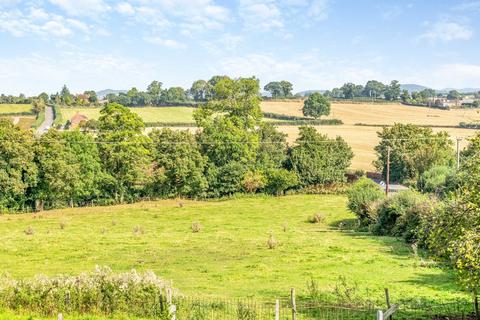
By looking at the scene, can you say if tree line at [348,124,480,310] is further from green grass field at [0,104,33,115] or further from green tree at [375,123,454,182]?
green grass field at [0,104,33,115]

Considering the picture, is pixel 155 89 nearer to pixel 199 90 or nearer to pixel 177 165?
pixel 199 90

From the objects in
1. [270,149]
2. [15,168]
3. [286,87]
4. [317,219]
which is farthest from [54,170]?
[286,87]

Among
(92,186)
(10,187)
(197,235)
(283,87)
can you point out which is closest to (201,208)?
(92,186)

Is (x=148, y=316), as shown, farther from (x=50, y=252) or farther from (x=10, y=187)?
(x=10, y=187)

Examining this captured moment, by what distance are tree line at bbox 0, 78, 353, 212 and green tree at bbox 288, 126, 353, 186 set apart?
16cm

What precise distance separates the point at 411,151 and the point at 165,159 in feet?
128

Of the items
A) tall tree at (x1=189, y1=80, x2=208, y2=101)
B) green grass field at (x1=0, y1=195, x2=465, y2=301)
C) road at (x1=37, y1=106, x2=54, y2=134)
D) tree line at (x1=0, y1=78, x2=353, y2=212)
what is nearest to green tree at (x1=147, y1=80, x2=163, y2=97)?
tall tree at (x1=189, y1=80, x2=208, y2=101)

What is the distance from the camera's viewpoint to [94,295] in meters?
17.2

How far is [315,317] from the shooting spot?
17.5 meters

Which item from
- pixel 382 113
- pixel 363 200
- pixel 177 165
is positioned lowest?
pixel 363 200

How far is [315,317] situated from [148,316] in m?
5.93

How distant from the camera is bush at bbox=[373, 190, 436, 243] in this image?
3825 centimetres

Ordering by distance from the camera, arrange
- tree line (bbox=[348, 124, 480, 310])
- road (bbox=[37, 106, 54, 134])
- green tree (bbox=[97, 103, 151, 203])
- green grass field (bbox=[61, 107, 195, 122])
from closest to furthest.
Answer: tree line (bbox=[348, 124, 480, 310])
green tree (bbox=[97, 103, 151, 203])
road (bbox=[37, 106, 54, 134])
green grass field (bbox=[61, 107, 195, 122])

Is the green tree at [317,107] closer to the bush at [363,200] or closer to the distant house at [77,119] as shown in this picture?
the distant house at [77,119]
